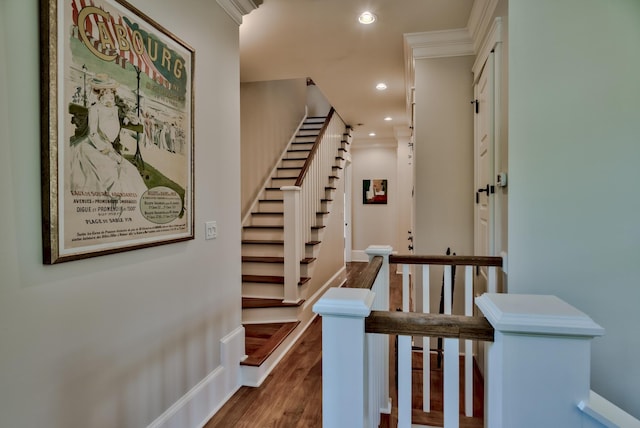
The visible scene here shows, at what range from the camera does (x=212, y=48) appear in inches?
80.1

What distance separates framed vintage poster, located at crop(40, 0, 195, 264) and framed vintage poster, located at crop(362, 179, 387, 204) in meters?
6.12

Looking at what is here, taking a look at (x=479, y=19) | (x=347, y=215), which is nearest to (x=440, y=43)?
(x=479, y=19)

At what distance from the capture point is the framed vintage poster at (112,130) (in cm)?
110

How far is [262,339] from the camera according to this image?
111 inches

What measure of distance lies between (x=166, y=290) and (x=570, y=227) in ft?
6.64

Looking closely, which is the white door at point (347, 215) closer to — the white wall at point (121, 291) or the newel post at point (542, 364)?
the white wall at point (121, 291)

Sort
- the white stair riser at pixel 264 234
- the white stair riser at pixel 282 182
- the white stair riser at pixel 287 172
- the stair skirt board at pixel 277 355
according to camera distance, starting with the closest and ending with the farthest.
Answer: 1. the stair skirt board at pixel 277 355
2. the white stair riser at pixel 264 234
3. the white stair riser at pixel 282 182
4. the white stair riser at pixel 287 172

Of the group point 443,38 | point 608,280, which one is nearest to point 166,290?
point 608,280

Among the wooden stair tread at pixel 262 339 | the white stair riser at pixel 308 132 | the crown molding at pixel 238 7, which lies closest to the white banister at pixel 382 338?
the wooden stair tread at pixel 262 339

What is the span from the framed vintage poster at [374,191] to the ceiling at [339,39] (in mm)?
3287

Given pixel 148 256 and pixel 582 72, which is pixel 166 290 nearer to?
pixel 148 256

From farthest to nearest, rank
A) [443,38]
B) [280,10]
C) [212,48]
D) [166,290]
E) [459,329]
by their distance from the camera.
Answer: [443,38] → [280,10] → [212,48] → [166,290] → [459,329]

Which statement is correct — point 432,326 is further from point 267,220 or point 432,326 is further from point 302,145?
point 302,145

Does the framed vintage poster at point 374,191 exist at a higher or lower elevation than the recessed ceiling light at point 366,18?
lower
